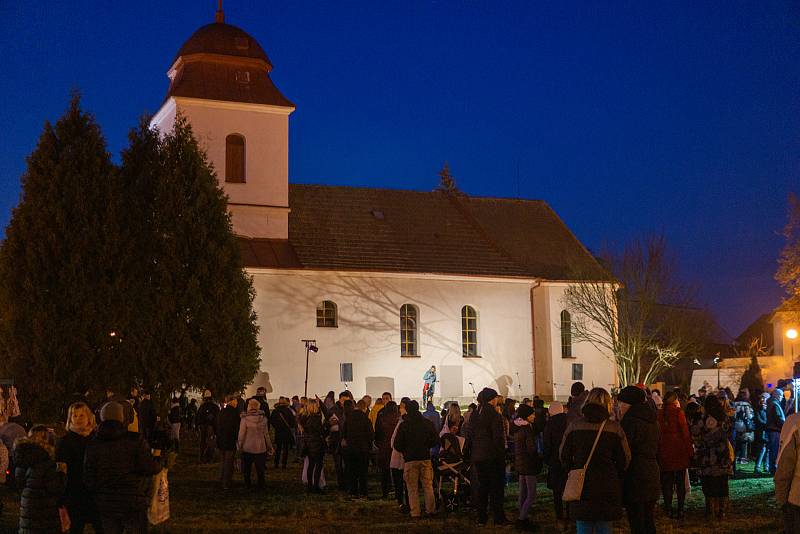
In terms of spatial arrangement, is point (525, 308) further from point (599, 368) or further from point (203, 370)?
point (203, 370)

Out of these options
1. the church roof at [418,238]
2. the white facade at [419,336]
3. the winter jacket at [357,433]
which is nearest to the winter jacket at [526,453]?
the winter jacket at [357,433]

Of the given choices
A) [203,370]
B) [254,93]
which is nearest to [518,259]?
[254,93]

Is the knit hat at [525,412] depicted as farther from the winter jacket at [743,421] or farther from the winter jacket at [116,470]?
the winter jacket at [743,421]

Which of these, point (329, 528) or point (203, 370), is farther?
point (203, 370)

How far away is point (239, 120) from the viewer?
37719 mm

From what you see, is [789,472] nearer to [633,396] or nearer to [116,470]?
[633,396]

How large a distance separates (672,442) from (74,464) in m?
7.64

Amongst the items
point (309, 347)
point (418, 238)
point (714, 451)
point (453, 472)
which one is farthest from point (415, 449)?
point (418, 238)

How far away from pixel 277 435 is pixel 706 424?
10.6 metres

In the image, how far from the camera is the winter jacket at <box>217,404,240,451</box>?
1816 centimetres

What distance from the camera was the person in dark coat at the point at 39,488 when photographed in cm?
841

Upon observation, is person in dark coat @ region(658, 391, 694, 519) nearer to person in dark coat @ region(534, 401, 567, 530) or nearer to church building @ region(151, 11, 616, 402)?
person in dark coat @ region(534, 401, 567, 530)

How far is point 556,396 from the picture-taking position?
4103cm

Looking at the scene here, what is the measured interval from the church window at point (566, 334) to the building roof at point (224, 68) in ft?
47.5
